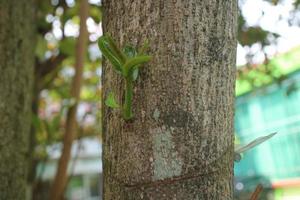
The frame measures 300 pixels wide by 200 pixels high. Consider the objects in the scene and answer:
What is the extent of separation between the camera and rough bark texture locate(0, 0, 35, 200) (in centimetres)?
147

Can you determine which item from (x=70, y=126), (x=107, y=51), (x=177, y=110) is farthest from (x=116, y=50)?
(x=70, y=126)

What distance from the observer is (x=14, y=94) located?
5.13 feet

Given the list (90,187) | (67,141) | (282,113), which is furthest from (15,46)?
(90,187)

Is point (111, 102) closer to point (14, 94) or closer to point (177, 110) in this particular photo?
point (177, 110)

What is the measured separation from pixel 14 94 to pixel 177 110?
104cm

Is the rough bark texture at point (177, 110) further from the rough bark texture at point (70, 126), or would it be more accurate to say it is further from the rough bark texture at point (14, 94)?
the rough bark texture at point (70, 126)

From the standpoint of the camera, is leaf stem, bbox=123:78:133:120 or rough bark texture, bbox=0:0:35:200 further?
rough bark texture, bbox=0:0:35:200

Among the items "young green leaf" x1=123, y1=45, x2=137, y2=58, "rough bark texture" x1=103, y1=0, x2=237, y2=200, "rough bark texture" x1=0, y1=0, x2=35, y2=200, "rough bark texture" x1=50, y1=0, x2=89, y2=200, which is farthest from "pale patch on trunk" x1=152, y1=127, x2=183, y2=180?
"rough bark texture" x1=50, y1=0, x2=89, y2=200

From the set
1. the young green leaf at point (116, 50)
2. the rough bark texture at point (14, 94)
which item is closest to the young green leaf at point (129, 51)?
the young green leaf at point (116, 50)

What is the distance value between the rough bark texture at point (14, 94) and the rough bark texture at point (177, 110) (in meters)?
0.86

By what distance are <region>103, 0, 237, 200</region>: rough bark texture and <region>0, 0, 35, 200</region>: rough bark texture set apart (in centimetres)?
86

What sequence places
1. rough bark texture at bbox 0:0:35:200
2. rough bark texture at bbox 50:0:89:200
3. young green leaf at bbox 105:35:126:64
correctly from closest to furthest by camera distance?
young green leaf at bbox 105:35:126:64 → rough bark texture at bbox 0:0:35:200 → rough bark texture at bbox 50:0:89:200

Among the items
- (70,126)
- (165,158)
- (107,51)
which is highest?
(70,126)

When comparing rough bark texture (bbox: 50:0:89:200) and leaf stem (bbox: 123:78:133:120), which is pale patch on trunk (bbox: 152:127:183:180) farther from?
rough bark texture (bbox: 50:0:89:200)
